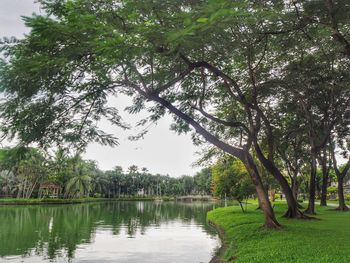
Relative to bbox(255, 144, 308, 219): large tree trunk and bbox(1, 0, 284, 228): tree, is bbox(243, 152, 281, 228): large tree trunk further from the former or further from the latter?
bbox(255, 144, 308, 219): large tree trunk

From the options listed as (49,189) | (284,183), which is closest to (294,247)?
(284,183)

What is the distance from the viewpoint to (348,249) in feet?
36.3

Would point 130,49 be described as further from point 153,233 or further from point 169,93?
point 153,233

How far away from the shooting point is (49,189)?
80.2m

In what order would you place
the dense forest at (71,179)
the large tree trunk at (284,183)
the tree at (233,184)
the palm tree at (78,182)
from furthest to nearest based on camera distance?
1. the palm tree at (78,182)
2. the tree at (233,184)
3. the large tree trunk at (284,183)
4. the dense forest at (71,179)

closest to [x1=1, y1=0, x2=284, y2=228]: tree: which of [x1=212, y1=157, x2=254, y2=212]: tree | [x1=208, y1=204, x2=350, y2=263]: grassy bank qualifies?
[x1=208, y1=204, x2=350, y2=263]: grassy bank

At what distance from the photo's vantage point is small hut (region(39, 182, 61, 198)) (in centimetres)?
7519

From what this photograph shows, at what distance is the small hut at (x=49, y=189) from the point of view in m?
75.2

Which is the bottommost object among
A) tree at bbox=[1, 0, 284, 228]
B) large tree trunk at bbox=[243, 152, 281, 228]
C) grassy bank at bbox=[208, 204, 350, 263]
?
grassy bank at bbox=[208, 204, 350, 263]

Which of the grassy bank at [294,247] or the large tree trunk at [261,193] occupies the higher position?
the large tree trunk at [261,193]

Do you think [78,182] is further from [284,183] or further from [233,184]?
[284,183]

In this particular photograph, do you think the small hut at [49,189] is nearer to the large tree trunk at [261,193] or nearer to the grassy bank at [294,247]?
the large tree trunk at [261,193]

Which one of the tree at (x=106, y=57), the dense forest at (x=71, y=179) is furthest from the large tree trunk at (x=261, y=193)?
the dense forest at (x=71, y=179)

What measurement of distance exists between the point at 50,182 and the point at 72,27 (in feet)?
246
